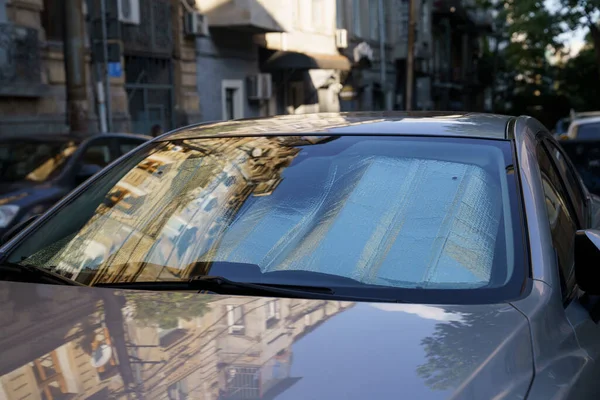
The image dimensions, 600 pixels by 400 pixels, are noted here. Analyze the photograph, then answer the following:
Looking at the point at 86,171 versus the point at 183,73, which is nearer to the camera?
the point at 86,171

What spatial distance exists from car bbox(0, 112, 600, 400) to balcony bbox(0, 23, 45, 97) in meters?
12.4

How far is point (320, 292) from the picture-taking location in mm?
2508

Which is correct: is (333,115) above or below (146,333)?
above

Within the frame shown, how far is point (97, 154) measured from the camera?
9.76 m

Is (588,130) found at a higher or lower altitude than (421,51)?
lower

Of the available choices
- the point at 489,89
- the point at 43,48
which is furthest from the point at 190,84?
the point at 489,89

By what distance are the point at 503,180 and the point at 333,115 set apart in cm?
113

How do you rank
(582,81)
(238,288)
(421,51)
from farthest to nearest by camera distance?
1. (582,81)
2. (421,51)
3. (238,288)

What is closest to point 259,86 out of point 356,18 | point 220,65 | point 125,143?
point 220,65

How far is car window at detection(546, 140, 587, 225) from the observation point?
146 inches

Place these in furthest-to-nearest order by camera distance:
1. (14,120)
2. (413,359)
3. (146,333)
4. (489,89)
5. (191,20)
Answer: (489,89) < (191,20) < (14,120) < (146,333) < (413,359)

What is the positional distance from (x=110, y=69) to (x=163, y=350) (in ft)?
46.9

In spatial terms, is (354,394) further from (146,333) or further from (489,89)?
(489,89)

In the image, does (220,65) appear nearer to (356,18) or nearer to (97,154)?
(356,18)
